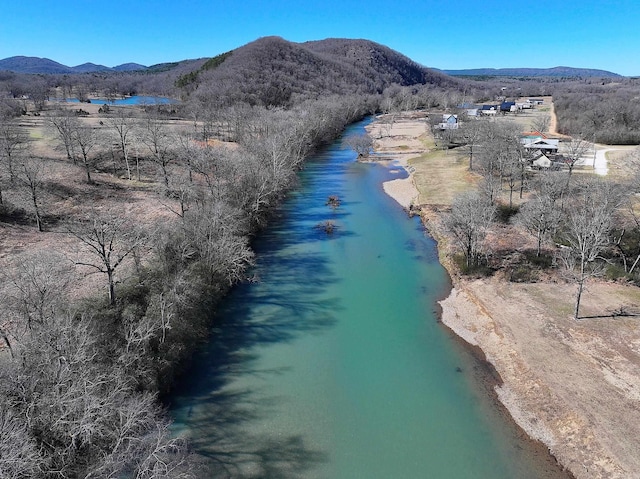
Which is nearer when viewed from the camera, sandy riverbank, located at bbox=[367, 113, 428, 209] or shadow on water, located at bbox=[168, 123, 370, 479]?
shadow on water, located at bbox=[168, 123, 370, 479]

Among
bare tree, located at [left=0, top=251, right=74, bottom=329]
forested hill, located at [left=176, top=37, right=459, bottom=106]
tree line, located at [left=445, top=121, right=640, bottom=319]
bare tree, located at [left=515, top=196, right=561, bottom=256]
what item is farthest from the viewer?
forested hill, located at [left=176, top=37, right=459, bottom=106]

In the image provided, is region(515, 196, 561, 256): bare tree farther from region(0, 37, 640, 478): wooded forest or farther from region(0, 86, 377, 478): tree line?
region(0, 86, 377, 478): tree line

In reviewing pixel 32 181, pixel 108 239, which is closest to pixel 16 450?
pixel 108 239

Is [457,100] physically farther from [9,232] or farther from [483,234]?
[9,232]

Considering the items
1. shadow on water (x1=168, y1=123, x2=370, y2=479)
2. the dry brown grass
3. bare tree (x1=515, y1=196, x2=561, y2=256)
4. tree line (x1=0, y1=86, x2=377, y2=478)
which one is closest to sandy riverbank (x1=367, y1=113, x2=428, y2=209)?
the dry brown grass

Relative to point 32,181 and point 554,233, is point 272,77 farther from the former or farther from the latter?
point 554,233

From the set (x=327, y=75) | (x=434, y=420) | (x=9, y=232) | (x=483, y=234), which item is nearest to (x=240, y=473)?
(x=434, y=420)

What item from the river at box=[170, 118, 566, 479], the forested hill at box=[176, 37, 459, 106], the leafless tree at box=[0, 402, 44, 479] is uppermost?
the forested hill at box=[176, 37, 459, 106]
